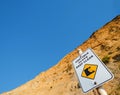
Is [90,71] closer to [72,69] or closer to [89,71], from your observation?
[89,71]

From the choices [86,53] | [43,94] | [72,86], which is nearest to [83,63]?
[86,53]

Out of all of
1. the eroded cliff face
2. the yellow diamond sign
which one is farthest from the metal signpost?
the eroded cliff face

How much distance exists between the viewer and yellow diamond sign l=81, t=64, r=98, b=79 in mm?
4273

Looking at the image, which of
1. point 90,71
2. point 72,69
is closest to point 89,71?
point 90,71

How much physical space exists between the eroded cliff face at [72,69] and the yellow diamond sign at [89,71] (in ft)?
49.2

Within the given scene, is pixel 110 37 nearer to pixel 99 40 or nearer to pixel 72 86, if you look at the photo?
pixel 99 40

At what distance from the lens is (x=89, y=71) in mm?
4363

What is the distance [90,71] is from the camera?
4.34 meters

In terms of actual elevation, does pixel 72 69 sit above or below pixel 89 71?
above

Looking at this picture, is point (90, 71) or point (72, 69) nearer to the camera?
point (90, 71)

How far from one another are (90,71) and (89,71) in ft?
0.08

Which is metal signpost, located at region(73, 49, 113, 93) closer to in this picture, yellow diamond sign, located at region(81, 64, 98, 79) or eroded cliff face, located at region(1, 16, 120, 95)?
yellow diamond sign, located at region(81, 64, 98, 79)

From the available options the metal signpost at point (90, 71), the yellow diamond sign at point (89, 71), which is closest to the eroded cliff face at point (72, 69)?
the metal signpost at point (90, 71)

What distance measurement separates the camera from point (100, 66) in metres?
4.28
